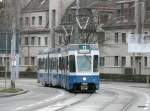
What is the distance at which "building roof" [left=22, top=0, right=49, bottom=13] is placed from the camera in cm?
10600

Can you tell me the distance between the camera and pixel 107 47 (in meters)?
91.4

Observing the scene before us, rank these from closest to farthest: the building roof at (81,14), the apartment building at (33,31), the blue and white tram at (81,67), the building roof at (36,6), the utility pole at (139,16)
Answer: the blue and white tram at (81,67), the utility pole at (139,16), the building roof at (81,14), the apartment building at (33,31), the building roof at (36,6)

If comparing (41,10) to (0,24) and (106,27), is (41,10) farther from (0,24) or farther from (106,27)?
(0,24)

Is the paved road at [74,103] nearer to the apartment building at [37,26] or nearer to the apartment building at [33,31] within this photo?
the apartment building at [37,26]

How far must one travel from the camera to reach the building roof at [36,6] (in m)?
106

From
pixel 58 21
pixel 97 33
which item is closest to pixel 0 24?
pixel 97 33

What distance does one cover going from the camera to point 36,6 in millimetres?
107938

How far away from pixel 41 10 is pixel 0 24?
37147 mm

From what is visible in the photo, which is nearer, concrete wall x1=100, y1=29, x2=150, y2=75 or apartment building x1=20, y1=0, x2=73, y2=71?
concrete wall x1=100, y1=29, x2=150, y2=75

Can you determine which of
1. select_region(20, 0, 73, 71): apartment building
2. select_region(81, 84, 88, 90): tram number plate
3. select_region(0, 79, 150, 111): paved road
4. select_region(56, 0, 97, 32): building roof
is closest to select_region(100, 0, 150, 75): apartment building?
select_region(56, 0, 97, 32): building roof

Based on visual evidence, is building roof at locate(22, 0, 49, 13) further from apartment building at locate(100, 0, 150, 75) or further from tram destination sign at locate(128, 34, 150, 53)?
tram destination sign at locate(128, 34, 150, 53)

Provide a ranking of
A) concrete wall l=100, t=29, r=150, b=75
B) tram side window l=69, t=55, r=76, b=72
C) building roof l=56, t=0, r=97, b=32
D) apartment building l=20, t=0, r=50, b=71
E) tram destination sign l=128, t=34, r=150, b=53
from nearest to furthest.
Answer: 1. tram side window l=69, t=55, r=76, b=72
2. tram destination sign l=128, t=34, r=150, b=53
3. concrete wall l=100, t=29, r=150, b=75
4. building roof l=56, t=0, r=97, b=32
5. apartment building l=20, t=0, r=50, b=71

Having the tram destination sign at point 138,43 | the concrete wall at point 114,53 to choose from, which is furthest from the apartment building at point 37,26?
the tram destination sign at point 138,43

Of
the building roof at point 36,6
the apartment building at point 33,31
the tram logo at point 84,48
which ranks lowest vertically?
the tram logo at point 84,48
